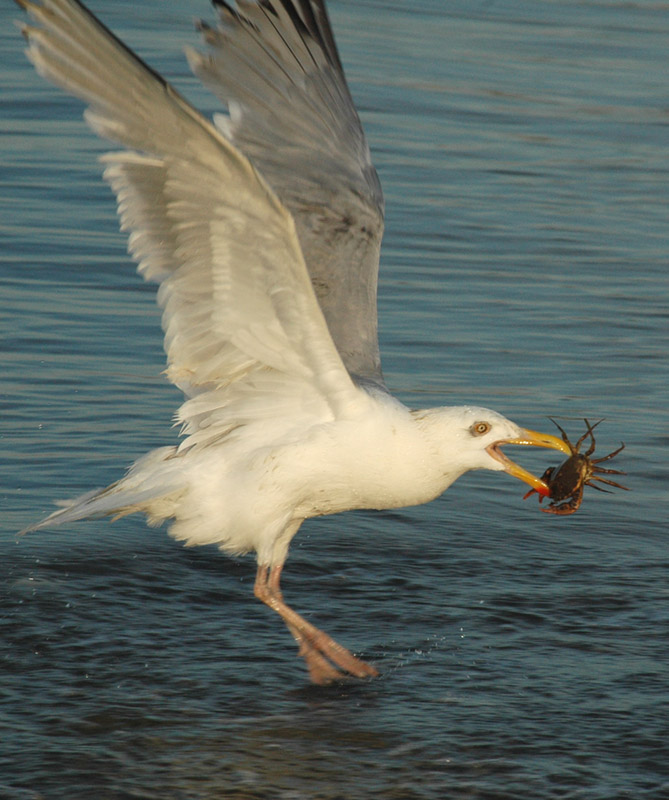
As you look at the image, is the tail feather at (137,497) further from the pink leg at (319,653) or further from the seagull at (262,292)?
the pink leg at (319,653)

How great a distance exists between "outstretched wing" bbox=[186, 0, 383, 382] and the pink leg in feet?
3.63

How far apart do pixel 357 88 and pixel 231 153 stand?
33.9 ft

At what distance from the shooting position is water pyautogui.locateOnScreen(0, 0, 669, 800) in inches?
224

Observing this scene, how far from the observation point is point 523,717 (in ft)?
19.7

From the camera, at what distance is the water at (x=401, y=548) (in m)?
5.70

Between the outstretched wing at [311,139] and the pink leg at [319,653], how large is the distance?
111cm

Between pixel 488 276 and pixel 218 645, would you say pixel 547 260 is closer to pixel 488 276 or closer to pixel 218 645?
pixel 488 276

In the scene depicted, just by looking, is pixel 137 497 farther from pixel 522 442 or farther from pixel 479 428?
pixel 522 442

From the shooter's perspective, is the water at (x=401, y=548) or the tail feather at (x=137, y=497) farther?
the tail feather at (x=137, y=497)

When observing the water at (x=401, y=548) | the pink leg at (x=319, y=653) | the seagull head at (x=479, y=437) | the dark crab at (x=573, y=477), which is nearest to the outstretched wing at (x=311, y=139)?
the seagull head at (x=479, y=437)

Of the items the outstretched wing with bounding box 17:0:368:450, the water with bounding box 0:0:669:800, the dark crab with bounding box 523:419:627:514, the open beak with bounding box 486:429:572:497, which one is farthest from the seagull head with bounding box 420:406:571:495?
the water with bounding box 0:0:669:800

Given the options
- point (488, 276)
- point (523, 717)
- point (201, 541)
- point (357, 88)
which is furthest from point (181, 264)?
point (357, 88)

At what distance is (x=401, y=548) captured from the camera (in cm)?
762

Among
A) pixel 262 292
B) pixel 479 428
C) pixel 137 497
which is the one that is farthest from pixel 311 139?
pixel 137 497
